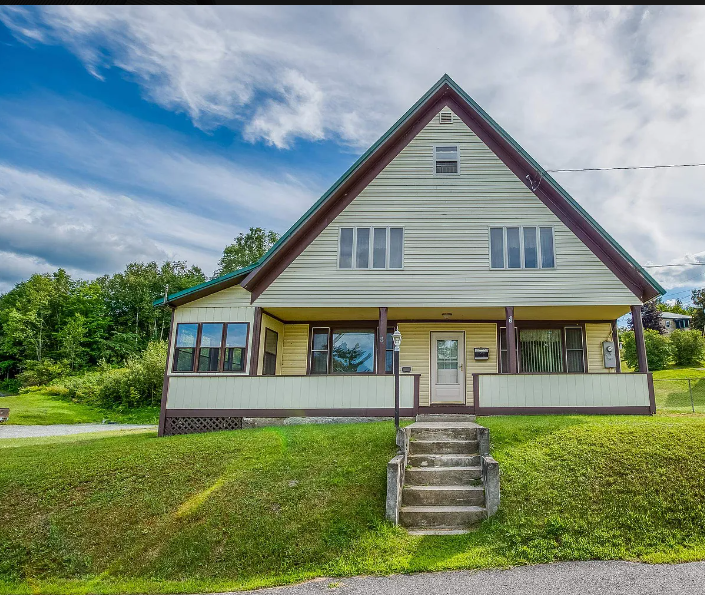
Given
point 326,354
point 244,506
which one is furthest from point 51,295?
point 244,506

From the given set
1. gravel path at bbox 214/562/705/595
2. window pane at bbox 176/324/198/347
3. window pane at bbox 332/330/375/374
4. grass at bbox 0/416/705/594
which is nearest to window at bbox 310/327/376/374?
window pane at bbox 332/330/375/374

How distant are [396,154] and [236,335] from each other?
7119 mm

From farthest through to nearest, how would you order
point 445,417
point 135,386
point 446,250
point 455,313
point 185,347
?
point 135,386, point 455,313, point 185,347, point 446,250, point 445,417

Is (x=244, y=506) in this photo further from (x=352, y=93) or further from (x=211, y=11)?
(x=352, y=93)

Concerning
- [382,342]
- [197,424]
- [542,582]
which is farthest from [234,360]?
[542,582]

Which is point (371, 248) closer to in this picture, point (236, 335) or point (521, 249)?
point (521, 249)

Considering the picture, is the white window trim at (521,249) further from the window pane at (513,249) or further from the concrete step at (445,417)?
the concrete step at (445,417)

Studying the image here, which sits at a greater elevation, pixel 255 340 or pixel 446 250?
pixel 446 250

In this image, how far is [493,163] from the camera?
14.1 m

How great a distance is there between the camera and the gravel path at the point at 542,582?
5324 mm

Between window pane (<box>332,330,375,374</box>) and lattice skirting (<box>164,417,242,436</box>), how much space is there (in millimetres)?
3994

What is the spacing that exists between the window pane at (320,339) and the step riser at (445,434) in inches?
281

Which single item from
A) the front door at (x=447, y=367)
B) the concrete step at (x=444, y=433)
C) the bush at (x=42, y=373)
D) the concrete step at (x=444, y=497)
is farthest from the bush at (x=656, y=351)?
the bush at (x=42, y=373)

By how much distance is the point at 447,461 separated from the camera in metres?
8.44
